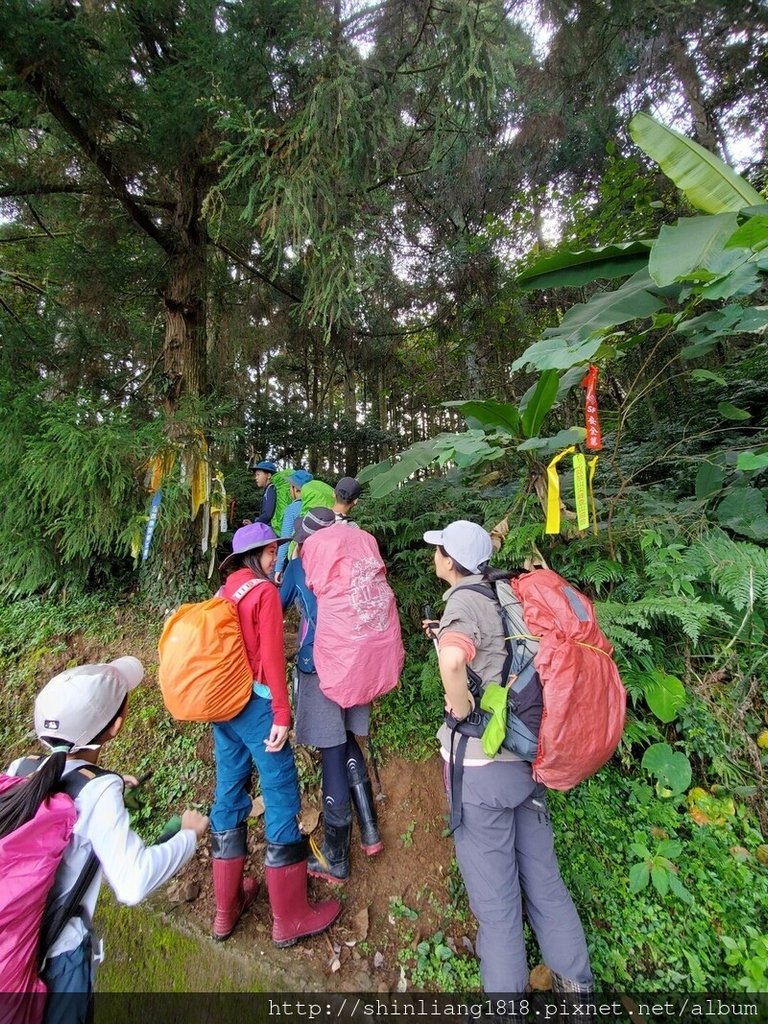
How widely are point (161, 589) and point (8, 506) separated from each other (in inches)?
57.5

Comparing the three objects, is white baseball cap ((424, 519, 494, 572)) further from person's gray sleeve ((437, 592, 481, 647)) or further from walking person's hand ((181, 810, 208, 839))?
walking person's hand ((181, 810, 208, 839))

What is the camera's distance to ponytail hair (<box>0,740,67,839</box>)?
3.79ft

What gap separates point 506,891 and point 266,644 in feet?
5.18

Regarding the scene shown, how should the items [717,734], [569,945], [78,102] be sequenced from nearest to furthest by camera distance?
1. [569,945]
2. [717,734]
3. [78,102]

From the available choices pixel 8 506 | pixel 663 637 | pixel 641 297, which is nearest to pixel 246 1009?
pixel 663 637

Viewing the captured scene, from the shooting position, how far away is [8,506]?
3.60 metres

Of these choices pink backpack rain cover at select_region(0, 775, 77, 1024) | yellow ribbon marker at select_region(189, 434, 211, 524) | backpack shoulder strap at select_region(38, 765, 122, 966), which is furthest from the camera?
yellow ribbon marker at select_region(189, 434, 211, 524)

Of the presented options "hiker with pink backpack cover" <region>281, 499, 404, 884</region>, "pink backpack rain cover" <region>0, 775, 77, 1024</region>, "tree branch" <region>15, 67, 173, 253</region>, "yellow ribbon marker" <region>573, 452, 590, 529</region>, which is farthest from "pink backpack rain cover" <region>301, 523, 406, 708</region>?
"tree branch" <region>15, 67, 173, 253</region>

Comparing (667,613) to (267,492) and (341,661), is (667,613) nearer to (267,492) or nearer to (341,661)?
(341,661)

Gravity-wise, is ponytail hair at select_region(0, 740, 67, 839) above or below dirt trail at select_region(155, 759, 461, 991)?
above

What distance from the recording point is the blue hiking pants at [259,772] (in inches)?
86.4

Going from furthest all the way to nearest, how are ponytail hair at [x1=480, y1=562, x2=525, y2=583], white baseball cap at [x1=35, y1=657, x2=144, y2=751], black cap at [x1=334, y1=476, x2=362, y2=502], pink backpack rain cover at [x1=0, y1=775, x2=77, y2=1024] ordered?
black cap at [x1=334, y1=476, x2=362, y2=502]
ponytail hair at [x1=480, y1=562, x2=525, y2=583]
white baseball cap at [x1=35, y1=657, x2=144, y2=751]
pink backpack rain cover at [x1=0, y1=775, x2=77, y2=1024]

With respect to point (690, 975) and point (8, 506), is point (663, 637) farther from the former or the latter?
point (8, 506)

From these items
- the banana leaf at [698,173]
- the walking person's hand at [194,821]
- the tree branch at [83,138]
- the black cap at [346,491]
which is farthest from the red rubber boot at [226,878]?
the tree branch at [83,138]
